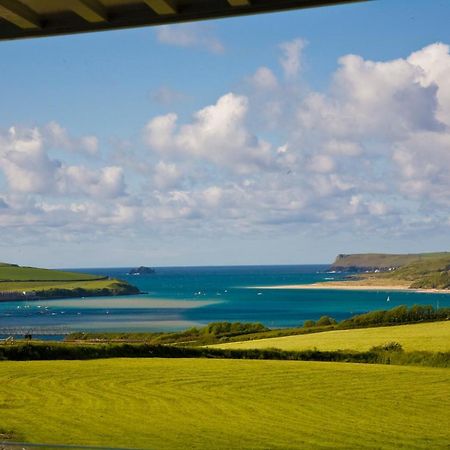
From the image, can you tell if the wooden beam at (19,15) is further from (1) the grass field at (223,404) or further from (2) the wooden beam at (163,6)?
(1) the grass field at (223,404)

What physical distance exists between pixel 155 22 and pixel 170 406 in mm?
16654

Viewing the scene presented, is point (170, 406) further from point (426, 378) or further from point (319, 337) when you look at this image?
point (319, 337)

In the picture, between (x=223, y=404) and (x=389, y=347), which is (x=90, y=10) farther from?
(x=389, y=347)

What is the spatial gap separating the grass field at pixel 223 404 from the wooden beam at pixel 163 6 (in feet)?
31.8

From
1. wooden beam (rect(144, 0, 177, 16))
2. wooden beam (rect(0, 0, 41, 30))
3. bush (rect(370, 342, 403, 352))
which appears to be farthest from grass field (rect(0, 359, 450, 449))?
wooden beam (rect(144, 0, 177, 16))

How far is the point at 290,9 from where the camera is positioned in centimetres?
548

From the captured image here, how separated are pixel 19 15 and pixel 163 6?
1.19m

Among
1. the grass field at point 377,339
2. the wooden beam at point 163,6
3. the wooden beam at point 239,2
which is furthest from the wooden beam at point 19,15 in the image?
the grass field at point 377,339

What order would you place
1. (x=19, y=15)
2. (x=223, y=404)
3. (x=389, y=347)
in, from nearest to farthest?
1. (x=19, y=15)
2. (x=223, y=404)
3. (x=389, y=347)

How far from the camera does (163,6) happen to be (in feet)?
18.1

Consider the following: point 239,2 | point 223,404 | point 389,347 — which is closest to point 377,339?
point 389,347

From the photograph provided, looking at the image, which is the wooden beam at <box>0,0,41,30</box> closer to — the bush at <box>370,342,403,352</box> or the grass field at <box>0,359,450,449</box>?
the grass field at <box>0,359,450,449</box>

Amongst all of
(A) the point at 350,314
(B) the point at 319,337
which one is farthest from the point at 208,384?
(A) the point at 350,314

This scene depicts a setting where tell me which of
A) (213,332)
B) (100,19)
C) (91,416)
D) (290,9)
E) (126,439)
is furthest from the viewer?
(213,332)
